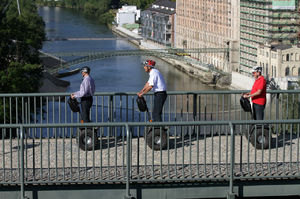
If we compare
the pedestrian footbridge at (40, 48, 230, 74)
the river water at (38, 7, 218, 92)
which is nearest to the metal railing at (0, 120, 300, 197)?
the river water at (38, 7, 218, 92)

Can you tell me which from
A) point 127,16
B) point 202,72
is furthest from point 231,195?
point 127,16

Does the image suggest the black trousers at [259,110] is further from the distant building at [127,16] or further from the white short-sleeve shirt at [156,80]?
the distant building at [127,16]

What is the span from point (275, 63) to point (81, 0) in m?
83.8

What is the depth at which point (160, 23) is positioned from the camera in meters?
110

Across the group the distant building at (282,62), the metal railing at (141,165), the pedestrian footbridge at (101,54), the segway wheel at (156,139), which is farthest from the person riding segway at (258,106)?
the pedestrian footbridge at (101,54)

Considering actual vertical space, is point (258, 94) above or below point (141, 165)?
above

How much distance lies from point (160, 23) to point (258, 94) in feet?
332

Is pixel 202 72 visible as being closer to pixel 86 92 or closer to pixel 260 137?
pixel 86 92

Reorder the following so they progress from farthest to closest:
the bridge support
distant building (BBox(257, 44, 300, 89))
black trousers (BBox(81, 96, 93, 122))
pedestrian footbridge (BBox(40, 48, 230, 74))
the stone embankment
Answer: the stone embankment, pedestrian footbridge (BBox(40, 48, 230, 74)), distant building (BBox(257, 44, 300, 89)), black trousers (BBox(81, 96, 93, 122)), the bridge support

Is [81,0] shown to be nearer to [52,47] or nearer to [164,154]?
[52,47]

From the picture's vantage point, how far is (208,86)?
247ft

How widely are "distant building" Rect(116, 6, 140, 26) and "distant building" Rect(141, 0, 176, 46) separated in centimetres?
870

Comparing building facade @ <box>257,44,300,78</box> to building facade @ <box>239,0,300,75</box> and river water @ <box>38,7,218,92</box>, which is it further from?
river water @ <box>38,7,218,92</box>

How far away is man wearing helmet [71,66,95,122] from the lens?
9547 millimetres
